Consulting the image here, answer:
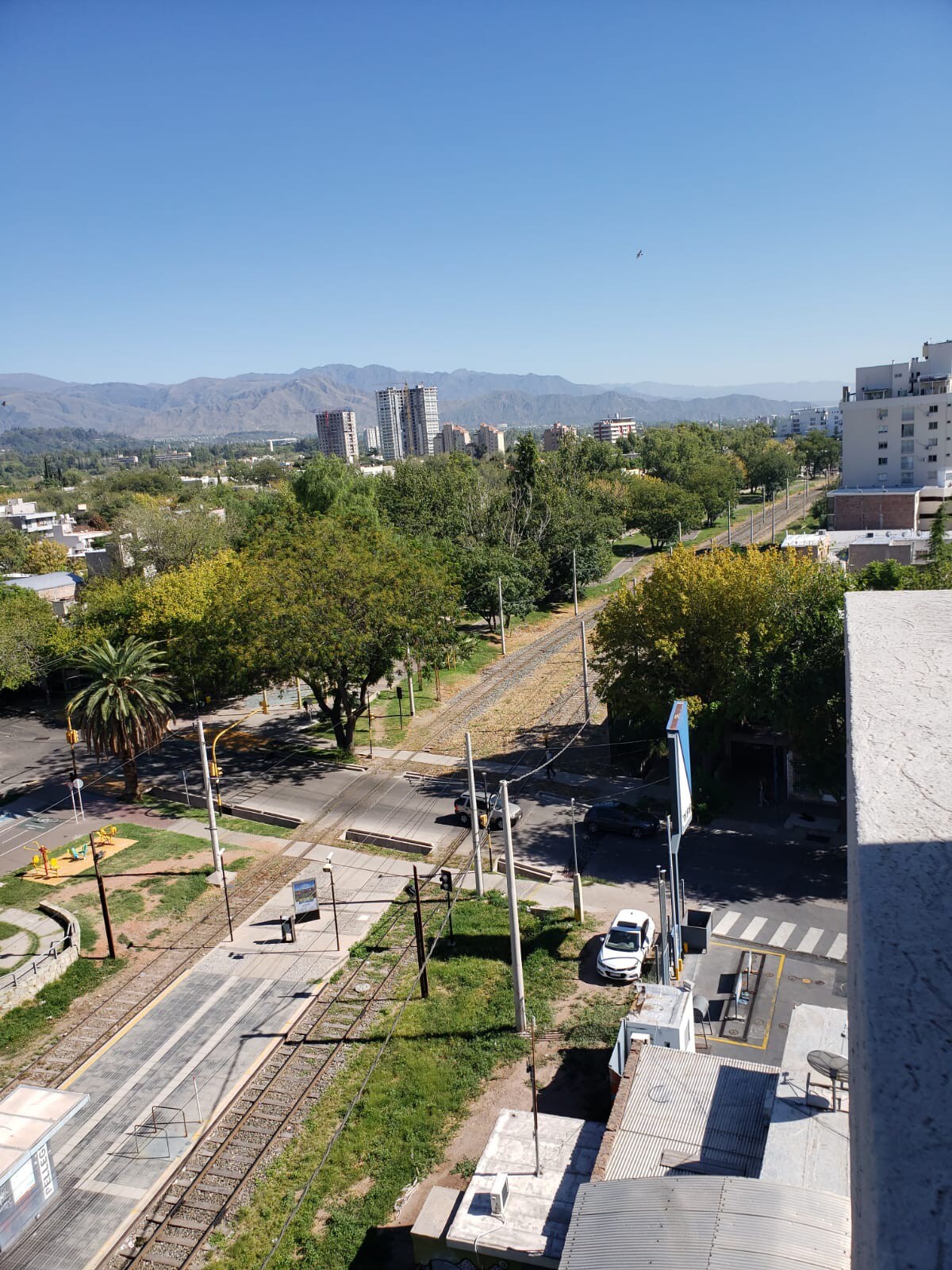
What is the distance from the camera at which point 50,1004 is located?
72.4 feet

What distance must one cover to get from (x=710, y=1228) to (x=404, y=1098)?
1014 centimetres

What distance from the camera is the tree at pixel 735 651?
2664 centimetres

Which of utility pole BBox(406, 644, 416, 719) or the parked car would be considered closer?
the parked car

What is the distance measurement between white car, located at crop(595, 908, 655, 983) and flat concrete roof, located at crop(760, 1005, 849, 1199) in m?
6.40

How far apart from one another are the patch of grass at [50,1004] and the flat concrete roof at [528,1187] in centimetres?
1193

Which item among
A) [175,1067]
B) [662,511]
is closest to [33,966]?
[175,1067]

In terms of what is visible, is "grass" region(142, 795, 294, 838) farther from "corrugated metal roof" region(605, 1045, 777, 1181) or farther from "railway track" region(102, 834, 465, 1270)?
"corrugated metal roof" region(605, 1045, 777, 1181)

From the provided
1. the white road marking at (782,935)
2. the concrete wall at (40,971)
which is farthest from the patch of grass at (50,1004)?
the white road marking at (782,935)

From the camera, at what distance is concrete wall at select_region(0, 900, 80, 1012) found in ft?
72.0

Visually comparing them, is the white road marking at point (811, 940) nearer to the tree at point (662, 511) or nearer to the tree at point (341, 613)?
the tree at point (341, 613)

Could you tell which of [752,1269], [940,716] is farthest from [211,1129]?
[940,716]

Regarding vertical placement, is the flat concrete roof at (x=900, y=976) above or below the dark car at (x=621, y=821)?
above

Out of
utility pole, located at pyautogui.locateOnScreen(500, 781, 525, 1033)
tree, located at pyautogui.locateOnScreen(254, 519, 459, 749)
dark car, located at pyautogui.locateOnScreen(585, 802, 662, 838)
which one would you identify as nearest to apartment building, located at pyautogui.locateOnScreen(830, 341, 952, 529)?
tree, located at pyautogui.locateOnScreen(254, 519, 459, 749)

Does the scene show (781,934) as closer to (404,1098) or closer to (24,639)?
(404,1098)
